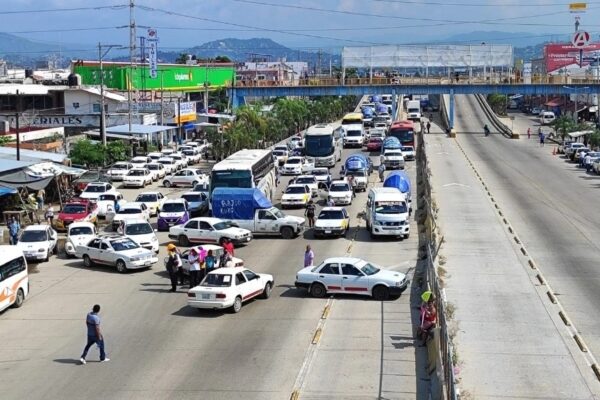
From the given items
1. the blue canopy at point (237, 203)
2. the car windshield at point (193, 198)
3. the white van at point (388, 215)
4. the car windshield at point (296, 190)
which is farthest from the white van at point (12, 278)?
the car windshield at point (296, 190)

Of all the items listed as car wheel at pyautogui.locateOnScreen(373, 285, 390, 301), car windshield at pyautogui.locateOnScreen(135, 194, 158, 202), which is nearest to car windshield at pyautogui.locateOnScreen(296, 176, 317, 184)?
car windshield at pyautogui.locateOnScreen(135, 194, 158, 202)

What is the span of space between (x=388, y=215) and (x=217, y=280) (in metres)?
12.7

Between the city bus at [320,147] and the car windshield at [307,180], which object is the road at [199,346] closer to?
the car windshield at [307,180]

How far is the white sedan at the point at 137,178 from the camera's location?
5713cm

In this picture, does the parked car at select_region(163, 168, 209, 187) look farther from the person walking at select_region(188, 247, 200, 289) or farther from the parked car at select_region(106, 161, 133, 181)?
the person walking at select_region(188, 247, 200, 289)

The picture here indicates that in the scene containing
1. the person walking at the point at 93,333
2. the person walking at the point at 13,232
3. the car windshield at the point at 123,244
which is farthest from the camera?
the person walking at the point at 13,232

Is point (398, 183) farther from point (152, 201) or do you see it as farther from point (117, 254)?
point (117, 254)

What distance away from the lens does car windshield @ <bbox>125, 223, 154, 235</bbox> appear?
34844 millimetres

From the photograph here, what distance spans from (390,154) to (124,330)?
43256 mm

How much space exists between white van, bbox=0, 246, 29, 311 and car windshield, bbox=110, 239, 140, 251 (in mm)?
5196

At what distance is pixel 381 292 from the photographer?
84.9 feet

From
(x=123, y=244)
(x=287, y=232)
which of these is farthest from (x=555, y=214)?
(x=123, y=244)

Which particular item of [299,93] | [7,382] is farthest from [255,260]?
[299,93]

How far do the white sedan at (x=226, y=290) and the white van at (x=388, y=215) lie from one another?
424 inches
